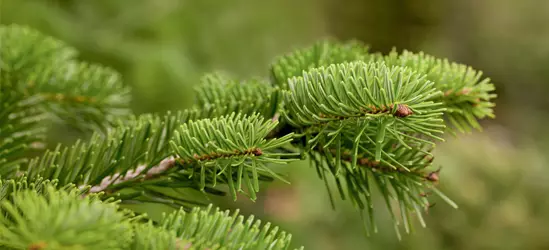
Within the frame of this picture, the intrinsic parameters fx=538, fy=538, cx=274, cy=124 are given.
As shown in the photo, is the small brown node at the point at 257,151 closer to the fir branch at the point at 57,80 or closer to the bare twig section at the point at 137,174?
the bare twig section at the point at 137,174

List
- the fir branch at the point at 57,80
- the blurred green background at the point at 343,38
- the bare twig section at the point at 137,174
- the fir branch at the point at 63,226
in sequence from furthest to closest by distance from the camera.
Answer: the blurred green background at the point at 343,38
the fir branch at the point at 57,80
the bare twig section at the point at 137,174
the fir branch at the point at 63,226

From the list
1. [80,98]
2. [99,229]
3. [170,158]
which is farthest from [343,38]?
[99,229]

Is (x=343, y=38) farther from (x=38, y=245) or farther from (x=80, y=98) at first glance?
(x=38, y=245)

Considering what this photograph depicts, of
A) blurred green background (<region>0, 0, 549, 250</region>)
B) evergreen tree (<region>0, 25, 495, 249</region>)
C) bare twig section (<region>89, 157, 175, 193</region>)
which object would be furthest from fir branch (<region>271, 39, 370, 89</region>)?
blurred green background (<region>0, 0, 549, 250</region>)

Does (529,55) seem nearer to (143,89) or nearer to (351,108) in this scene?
(143,89)

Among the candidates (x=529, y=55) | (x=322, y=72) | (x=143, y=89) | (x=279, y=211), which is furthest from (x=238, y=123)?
(x=529, y=55)

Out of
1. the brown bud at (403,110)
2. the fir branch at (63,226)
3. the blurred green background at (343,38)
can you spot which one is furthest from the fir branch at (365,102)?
the blurred green background at (343,38)
